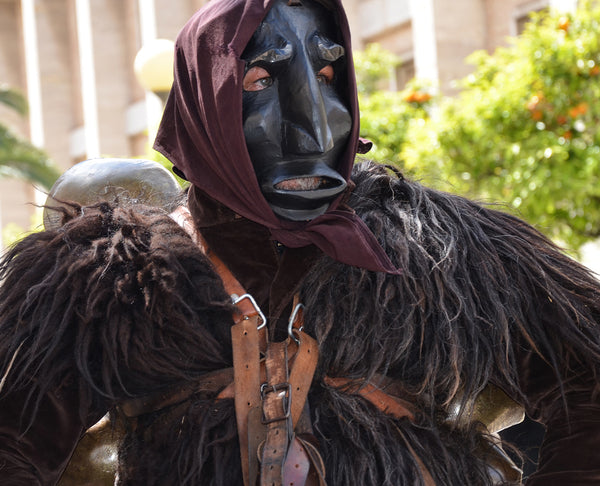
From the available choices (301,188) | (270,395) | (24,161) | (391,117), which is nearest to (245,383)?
(270,395)

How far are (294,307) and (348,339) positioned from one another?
0.13m

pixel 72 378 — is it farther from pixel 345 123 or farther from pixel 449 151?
pixel 449 151

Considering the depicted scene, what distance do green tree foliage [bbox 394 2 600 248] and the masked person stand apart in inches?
141

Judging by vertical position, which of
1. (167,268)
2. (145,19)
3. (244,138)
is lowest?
(167,268)

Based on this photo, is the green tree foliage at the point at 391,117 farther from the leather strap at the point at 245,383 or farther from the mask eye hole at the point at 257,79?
the leather strap at the point at 245,383

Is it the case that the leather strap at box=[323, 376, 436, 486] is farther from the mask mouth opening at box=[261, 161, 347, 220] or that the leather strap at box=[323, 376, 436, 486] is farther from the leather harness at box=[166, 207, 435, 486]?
the mask mouth opening at box=[261, 161, 347, 220]

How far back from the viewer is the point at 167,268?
1.94 m

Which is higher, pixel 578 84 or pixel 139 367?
pixel 578 84

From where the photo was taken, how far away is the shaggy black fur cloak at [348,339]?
1.86m

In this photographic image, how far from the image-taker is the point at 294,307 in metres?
1.91

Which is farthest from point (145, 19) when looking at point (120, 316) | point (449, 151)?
point (120, 316)

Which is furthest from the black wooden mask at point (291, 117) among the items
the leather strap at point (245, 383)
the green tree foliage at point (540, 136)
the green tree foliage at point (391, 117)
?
the green tree foliage at point (391, 117)

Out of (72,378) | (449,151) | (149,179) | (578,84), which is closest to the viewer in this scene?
(72,378)

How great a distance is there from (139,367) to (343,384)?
420 mm
